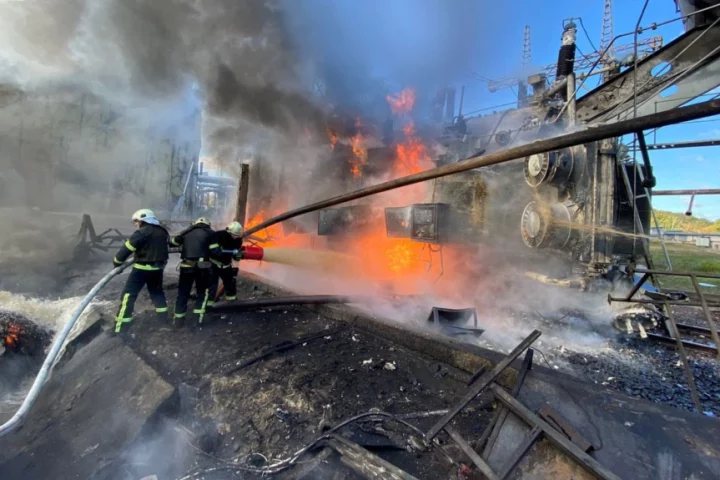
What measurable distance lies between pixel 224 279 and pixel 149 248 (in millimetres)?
1603

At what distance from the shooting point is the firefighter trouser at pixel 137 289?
503 centimetres

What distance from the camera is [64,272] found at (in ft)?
32.7

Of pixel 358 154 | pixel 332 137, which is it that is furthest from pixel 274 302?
pixel 332 137

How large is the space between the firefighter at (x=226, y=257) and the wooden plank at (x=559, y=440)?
5.14m

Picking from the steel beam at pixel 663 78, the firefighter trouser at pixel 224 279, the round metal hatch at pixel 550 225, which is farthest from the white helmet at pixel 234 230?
the steel beam at pixel 663 78

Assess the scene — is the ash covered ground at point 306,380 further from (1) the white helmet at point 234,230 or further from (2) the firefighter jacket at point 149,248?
(1) the white helmet at point 234,230

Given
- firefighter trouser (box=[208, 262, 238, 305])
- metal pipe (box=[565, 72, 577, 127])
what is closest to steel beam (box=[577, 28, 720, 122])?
metal pipe (box=[565, 72, 577, 127])

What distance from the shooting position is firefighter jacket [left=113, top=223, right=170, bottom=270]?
16.8ft

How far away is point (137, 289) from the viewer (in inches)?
205

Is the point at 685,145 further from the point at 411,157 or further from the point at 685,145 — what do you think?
the point at 411,157

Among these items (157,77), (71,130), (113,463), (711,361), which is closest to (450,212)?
(711,361)

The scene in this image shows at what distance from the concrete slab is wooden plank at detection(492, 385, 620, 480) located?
310cm

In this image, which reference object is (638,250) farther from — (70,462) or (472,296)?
(70,462)

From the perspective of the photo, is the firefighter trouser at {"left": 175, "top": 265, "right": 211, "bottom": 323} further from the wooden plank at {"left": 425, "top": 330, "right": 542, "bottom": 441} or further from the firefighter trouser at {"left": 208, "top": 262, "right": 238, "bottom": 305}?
the wooden plank at {"left": 425, "top": 330, "right": 542, "bottom": 441}
